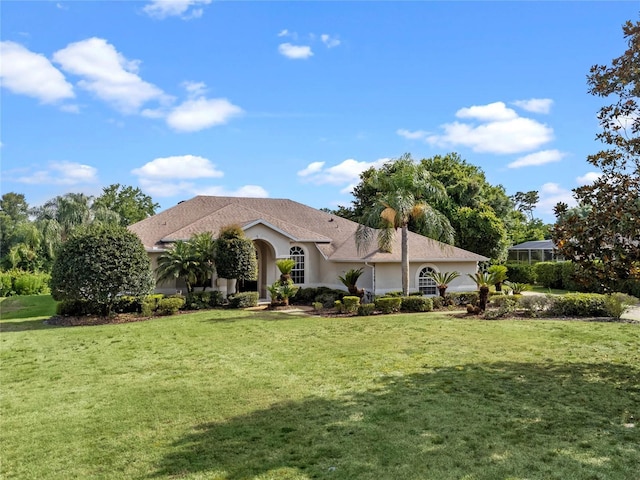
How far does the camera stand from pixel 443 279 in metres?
24.4

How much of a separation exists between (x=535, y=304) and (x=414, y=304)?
206 inches

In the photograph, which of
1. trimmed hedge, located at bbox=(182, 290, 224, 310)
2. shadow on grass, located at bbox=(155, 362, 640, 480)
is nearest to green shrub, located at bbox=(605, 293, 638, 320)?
shadow on grass, located at bbox=(155, 362, 640, 480)

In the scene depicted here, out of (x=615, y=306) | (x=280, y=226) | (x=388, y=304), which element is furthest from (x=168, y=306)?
(x=615, y=306)

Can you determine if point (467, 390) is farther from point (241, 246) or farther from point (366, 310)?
point (241, 246)

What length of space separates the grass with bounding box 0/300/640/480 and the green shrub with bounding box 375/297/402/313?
5799mm

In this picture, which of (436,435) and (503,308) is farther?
(503,308)

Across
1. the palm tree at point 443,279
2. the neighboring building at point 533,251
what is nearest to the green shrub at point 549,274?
the neighboring building at point 533,251

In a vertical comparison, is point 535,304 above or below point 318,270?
below

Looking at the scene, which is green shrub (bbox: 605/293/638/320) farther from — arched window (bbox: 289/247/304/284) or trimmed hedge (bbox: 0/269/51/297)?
trimmed hedge (bbox: 0/269/51/297)

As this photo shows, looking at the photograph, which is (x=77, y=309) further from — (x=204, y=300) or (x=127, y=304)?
(x=204, y=300)

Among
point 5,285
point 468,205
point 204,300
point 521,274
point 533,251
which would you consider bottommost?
point 204,300

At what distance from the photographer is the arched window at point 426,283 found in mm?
26406

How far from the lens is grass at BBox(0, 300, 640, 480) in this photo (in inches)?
229

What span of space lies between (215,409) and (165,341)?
7.68 meters
